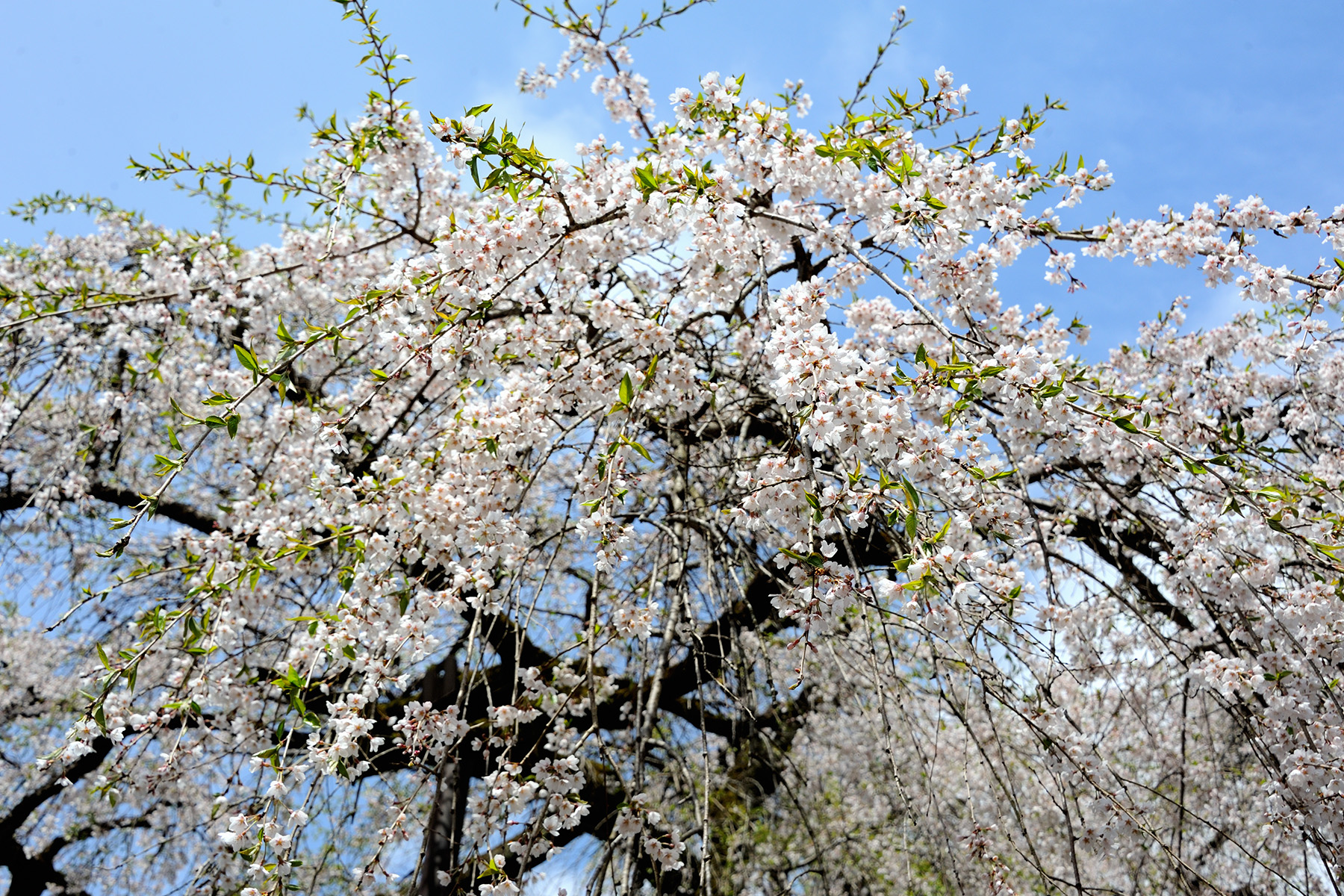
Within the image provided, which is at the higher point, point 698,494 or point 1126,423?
point 698,494

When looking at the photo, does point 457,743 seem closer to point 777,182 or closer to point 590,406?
point 590,406

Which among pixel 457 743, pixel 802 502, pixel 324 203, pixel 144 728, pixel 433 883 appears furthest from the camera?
pixel 324 203

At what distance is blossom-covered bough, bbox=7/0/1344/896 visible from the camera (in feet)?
6.08

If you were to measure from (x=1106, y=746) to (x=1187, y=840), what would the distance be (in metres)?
0.61

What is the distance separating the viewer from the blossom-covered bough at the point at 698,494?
1.85 meters

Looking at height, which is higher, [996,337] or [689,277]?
[996,337]

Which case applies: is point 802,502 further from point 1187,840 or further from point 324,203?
point 1187,840

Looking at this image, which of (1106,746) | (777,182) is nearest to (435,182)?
(777,182)

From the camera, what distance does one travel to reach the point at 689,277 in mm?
2369

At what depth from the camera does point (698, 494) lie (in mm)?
3705

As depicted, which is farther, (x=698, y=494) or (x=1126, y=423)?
(x=698, y=494)

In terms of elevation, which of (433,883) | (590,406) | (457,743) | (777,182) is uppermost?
(777,182)

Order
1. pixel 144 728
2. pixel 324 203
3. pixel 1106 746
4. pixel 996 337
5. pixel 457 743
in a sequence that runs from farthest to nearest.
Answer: pixel 1106 746
pixel 324 203
pixel 996 337
pixel 144 728
pixel 457 743

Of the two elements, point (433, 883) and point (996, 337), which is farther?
point (996, 337)
